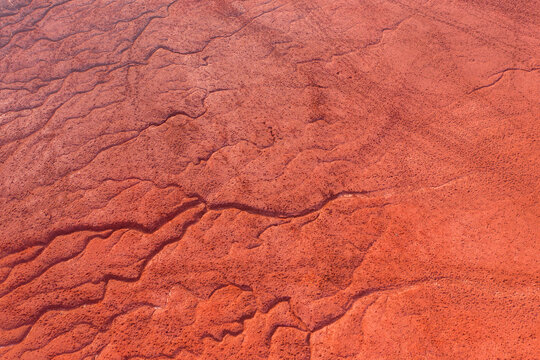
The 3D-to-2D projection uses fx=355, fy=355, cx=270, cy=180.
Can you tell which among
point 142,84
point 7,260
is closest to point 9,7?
point 142,84

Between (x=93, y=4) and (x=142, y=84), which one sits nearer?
(x=142, y=84)

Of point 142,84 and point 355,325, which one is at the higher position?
point 142,84

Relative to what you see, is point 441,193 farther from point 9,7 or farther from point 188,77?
point 9,7

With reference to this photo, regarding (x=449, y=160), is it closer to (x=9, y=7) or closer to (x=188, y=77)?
(x=188, y=77)

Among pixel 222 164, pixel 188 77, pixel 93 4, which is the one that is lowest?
pixel 222 164

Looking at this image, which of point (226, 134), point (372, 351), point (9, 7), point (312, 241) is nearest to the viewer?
point (372, 351)

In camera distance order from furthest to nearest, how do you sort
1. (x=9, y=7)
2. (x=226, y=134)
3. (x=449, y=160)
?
(x=9, y=7) → (x=226, y=134) → (x=449, y=160)
